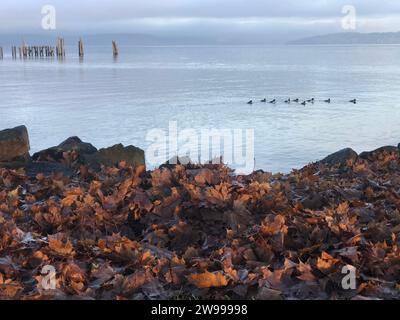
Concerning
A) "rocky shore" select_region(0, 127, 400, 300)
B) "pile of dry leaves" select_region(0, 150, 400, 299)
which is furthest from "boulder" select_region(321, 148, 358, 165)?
"pile of dry leaves" select_region(0, 150, 400, 299)

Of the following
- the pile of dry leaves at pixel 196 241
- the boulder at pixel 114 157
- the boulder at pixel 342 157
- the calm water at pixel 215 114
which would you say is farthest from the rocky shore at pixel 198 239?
the calm water at pixel 215 114

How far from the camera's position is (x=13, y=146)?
9.79m

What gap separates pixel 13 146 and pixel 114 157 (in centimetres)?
188

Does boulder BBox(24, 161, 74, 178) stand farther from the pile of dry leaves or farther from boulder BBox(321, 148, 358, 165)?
boulder BBox(321, 148, 358, 165)

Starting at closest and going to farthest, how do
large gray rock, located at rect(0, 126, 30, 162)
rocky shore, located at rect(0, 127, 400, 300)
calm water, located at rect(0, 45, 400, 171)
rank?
rocky shore, located at rect(0, 127, 400, 300) → large gray rock, located at rect(0, 126, 30, 162) → calm water, located at rect(0, 45, 400, 171)

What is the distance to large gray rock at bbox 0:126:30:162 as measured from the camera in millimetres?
9594

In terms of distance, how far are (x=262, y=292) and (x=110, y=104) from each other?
3153cm

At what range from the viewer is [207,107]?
33.3m

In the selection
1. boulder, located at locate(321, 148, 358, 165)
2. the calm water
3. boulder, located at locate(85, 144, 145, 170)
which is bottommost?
the calm water

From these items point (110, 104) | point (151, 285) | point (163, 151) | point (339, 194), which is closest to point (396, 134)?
point (163, 151)

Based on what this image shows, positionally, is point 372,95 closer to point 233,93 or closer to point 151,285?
point 233,93

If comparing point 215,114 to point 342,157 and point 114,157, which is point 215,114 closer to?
point 342,157

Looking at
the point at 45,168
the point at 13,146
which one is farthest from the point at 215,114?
the point at 45,168

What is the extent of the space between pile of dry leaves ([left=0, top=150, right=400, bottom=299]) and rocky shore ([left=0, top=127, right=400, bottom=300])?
0.03 feet
